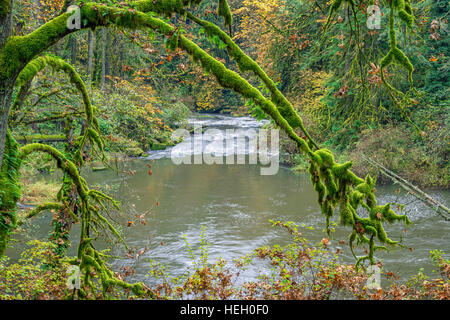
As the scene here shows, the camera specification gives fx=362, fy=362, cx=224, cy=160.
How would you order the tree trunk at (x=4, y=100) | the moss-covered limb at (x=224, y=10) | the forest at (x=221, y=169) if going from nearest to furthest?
the tree trunk at (x=4, y=100) → the forest at (x=221, y=169) → the moss-covered limb at (x=224, y=10)

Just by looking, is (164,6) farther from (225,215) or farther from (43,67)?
(225,215)

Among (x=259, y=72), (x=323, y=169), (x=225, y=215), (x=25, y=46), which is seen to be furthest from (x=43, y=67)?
(x=225, y=215)

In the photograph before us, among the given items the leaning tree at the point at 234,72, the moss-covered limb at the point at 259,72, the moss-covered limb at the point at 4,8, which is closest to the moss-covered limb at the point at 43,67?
the leaning tree at the point at 234,72

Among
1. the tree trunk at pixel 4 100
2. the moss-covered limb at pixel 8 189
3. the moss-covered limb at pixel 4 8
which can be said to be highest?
the moss-covered limb at pixel 4 8

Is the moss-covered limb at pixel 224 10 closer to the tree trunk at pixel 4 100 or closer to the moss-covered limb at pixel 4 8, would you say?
the moss-covered limb at pixel 4 8

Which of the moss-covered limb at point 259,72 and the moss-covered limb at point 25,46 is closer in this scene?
the moss-covered limb at point 25,46

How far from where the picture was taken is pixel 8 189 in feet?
13.9

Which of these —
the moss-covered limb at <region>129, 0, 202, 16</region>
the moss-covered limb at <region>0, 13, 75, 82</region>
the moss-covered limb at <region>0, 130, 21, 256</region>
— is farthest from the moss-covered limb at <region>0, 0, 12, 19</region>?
the moss-covered limb at <region>0, 130, 21, 256</region>

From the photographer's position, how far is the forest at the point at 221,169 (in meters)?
3.75

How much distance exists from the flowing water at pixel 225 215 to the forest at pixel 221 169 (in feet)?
0.29

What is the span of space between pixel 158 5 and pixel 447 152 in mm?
15807

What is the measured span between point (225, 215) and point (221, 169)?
7.47 m

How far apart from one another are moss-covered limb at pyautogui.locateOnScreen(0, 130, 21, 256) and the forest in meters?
0.02
